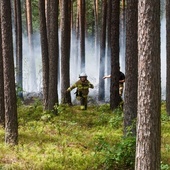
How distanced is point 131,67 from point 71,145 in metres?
2.44

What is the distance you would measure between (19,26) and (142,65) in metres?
16.6

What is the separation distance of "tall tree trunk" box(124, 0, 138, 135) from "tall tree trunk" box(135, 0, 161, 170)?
116 inches

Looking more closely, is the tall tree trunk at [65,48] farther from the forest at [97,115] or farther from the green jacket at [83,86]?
the green jacket at [83,86]

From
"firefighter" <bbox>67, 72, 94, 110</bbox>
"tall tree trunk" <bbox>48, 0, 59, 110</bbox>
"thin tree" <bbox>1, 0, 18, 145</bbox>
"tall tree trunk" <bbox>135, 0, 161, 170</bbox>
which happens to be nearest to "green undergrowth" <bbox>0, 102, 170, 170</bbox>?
"thin tree" <bbox>1, 0, 18, 145</bbox>

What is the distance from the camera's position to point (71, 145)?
336 inches

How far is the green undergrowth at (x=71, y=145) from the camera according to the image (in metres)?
7.04

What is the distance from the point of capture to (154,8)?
4953 millimetres

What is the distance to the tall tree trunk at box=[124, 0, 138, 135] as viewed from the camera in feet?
27.2

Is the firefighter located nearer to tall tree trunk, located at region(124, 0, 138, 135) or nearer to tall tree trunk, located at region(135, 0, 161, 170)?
tall tree trunk, located at region(124, 0, 138, 135)

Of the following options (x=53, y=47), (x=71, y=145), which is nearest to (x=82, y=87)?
(x=53, y=47)

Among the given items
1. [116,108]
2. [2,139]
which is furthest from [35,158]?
[116,108]

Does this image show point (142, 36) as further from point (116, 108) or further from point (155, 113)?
point (116, 108)

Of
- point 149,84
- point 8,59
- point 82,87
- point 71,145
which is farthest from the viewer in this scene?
point 82,87

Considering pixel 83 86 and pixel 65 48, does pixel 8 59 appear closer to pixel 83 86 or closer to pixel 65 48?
pixel 83 86
